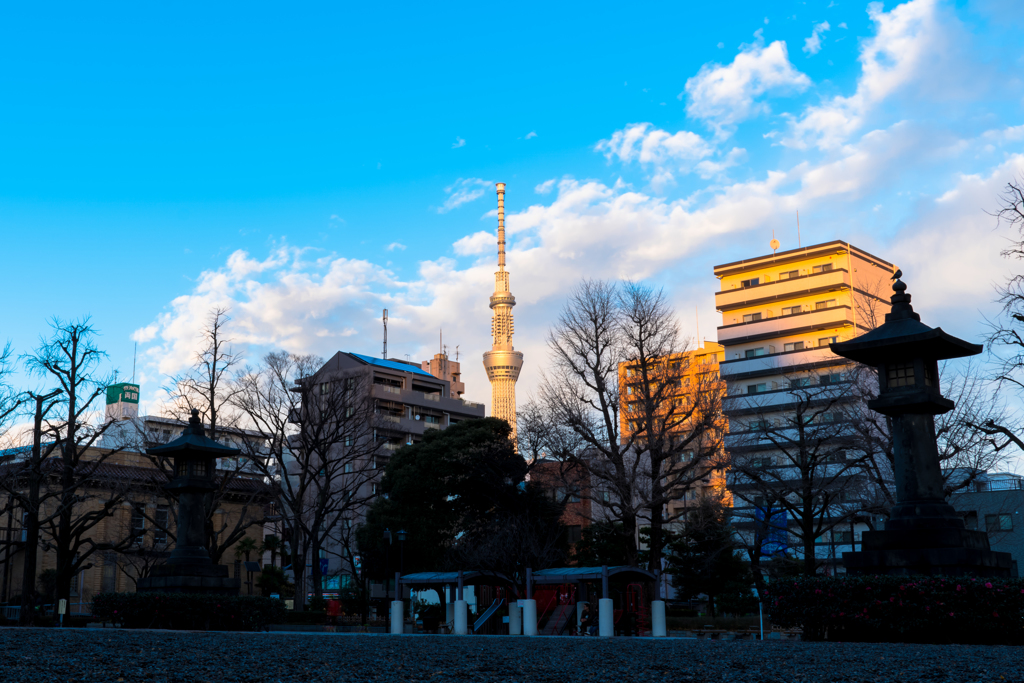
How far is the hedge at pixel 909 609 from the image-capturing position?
15461 millimetres

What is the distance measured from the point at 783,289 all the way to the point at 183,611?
264 ft

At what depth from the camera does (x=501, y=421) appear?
50.5 meters

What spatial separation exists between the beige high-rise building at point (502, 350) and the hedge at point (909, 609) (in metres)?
123

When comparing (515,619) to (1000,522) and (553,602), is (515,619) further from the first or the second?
(1000,522)

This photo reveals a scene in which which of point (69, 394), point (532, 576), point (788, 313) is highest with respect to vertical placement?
point (788, 313)

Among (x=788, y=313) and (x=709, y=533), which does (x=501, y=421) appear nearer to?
(x=709, y=533)

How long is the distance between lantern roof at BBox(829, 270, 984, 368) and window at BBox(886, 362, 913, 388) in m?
0.17

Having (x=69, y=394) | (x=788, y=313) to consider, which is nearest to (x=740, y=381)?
(x=788, y=313)

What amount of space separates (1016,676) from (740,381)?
86445 mm

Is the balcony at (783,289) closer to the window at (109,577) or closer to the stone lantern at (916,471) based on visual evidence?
the window at (109,577)

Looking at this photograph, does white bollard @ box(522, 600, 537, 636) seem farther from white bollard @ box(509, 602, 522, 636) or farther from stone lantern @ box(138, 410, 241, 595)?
stone lantern @ box(138, 410, 241, 595)

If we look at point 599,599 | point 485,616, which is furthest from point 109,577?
point 599,599

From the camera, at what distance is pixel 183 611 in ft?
89.8

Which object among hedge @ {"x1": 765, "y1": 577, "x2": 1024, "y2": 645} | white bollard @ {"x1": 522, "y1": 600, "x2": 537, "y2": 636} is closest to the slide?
white bollard @ {"x1": 522, "y1": 600, "x2": 537, "y2": 636}
